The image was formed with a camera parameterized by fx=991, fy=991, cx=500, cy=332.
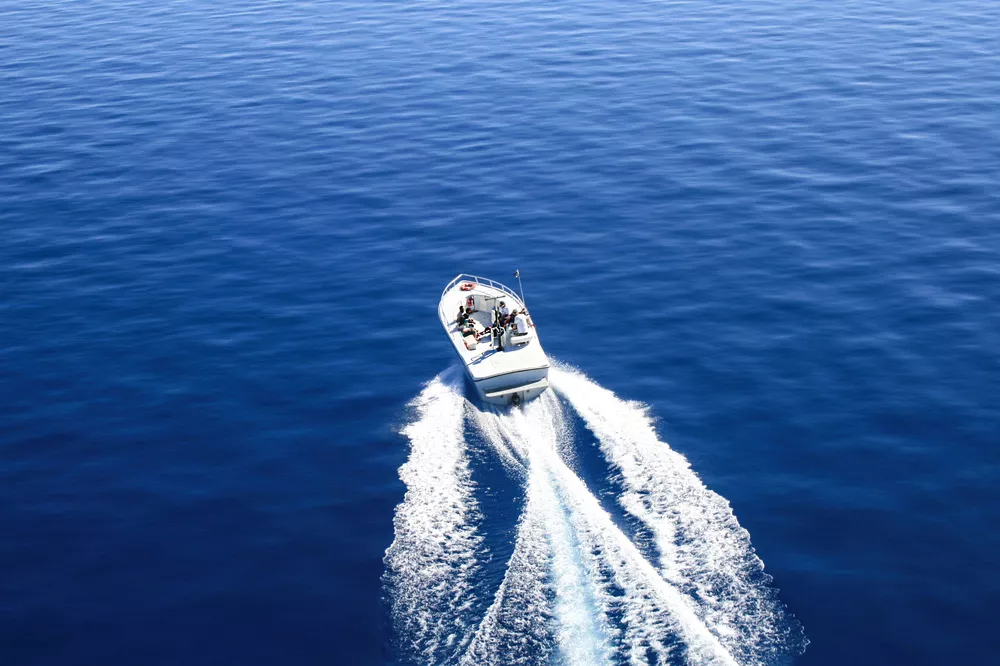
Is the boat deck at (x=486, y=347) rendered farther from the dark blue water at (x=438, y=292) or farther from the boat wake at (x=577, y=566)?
the boat wake at (x=577, y=566)

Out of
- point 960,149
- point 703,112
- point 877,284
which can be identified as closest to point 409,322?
point 877,284

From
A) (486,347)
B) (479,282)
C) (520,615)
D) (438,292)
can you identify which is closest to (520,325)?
(486,347)

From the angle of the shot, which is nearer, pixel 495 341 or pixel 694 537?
pixel 694 537

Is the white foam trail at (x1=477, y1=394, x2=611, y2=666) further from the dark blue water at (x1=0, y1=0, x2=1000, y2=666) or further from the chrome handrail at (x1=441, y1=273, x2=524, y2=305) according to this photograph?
the chrome handrail at (x1=441, y1=273, x2=524, y2=305)

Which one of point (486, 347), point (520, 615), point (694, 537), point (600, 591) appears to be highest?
point (486, 347)

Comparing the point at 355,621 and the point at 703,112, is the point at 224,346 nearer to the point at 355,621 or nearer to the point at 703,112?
the point at 355,621

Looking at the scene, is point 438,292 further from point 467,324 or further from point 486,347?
point 486,347

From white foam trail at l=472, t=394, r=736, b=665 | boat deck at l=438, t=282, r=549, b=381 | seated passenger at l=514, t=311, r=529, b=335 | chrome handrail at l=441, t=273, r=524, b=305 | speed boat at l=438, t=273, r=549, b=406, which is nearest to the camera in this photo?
white foam trail at l=472, t=394, r=736, b=665

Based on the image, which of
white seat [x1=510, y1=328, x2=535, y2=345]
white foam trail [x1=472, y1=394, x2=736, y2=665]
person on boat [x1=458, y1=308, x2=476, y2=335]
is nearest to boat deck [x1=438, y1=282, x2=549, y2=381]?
white seat [x1=510, y1=328, x2=535, y2=345]
